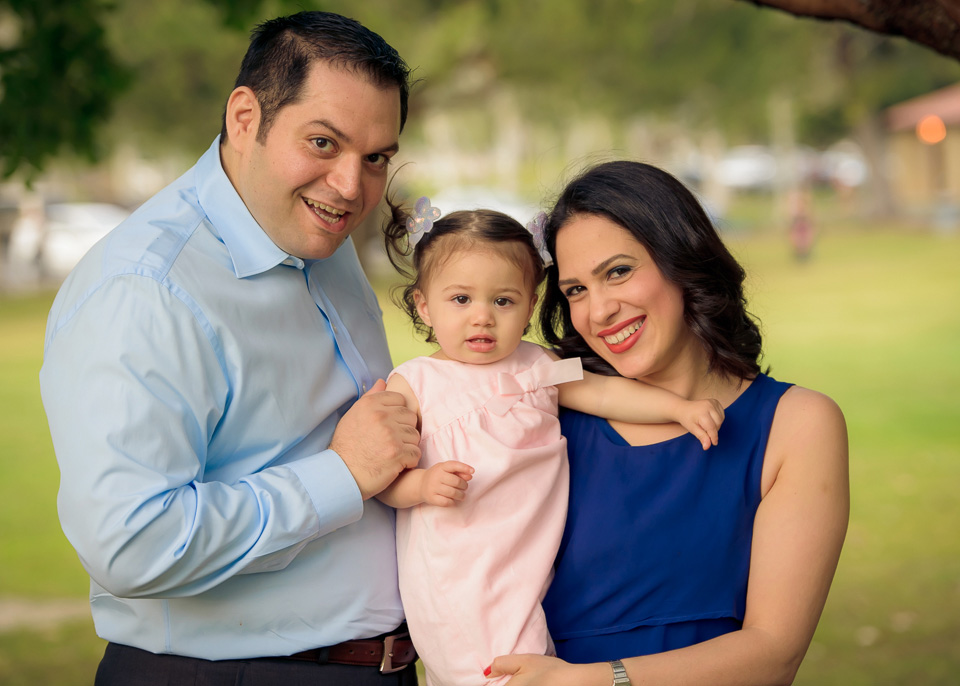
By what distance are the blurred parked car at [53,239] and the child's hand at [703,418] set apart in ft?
75.9

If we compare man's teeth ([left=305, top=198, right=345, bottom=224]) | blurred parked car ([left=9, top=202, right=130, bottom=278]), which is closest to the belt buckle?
man's teeth ([left=305, top=198, right=345, bottom=224])

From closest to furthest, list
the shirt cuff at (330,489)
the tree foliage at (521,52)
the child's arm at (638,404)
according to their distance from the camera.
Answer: the shirt cuff at (330,489) → the child's arm at (638,404) → the tree foliage at (521,52)

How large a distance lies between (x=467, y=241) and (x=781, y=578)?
1036mm

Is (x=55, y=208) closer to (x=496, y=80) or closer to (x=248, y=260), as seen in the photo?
(x=496, y=80)

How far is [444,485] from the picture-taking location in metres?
1.98

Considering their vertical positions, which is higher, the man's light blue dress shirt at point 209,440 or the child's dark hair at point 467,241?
the child's dark hair at point 467,241

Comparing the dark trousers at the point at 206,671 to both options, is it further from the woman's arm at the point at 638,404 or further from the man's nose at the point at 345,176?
the man's nose at the point at 345,176

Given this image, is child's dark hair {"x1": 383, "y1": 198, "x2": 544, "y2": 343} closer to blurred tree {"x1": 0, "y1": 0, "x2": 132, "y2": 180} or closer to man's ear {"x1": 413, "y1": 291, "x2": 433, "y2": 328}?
man's ear {"x1": 413, "y1": 291, "x2": 433, "y2": 328}

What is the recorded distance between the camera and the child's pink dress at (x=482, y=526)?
2.03 meters

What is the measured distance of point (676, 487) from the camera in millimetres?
2176

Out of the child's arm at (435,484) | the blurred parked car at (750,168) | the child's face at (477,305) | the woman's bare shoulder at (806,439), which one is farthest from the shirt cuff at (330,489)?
the blurred parked car at (750,168)

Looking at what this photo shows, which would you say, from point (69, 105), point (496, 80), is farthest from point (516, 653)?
point (496, 80)

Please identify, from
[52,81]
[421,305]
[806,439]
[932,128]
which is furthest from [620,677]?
[932,128]

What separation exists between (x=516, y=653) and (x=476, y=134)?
2179 inches
